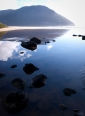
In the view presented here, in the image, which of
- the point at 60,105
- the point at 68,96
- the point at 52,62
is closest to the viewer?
the point at 60,105

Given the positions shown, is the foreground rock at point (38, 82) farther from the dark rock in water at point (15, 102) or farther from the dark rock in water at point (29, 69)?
the dark rock in water at point (29, 69)

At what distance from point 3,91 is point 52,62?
9799 millimetres

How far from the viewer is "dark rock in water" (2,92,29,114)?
9562 mm

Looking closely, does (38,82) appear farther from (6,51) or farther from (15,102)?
(6,51)

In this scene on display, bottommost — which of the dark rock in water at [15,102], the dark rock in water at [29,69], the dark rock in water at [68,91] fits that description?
the dark rock in water at [29,69]

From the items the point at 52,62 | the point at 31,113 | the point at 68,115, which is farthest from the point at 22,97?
the point at 52,62

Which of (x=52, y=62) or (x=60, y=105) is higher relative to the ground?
(x=60, y=105)

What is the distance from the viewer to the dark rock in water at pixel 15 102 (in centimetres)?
956

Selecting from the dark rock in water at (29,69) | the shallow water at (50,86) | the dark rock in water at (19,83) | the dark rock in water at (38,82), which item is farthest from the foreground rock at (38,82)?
the dark rock in water at (29,69)

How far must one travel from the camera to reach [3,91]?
39.6ft

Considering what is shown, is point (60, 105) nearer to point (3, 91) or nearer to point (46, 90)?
point (46, 90)

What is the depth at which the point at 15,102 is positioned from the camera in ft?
32.4

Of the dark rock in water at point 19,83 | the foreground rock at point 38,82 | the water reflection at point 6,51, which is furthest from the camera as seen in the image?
the water reflection at point 6,51

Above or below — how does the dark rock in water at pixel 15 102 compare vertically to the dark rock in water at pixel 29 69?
above
